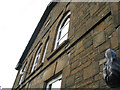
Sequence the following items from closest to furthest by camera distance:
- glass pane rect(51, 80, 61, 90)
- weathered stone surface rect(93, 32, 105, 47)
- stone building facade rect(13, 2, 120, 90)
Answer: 1. stone building facade rect(13, 2, 120, 90)
2. weathered stone surface rect(93, 32, 105, 47)
3. glass pane rect(51, 80, 61, 90)

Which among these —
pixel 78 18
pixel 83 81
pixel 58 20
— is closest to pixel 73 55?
pixel 83 81

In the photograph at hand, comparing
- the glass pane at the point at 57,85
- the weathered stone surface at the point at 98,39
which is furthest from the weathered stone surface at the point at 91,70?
the glass pane at the point at 57,85

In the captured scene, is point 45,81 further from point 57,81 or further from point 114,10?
point 114,10

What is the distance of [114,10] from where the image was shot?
8.59 ft

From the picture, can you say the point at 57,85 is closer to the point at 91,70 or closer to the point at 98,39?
the point at 91,70

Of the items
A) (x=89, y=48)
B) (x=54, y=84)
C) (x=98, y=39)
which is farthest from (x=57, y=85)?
(x=98, y=39)

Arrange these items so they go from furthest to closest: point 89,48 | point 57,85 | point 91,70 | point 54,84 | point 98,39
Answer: point 54,84, point 57,85, point 89,48, point 98,39, point 91,70

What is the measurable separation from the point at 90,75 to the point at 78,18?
2097mm

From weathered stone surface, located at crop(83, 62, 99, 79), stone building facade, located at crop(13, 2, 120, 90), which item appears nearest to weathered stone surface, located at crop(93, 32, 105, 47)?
stone building facade, located at crop(13, 2, 120, 90)

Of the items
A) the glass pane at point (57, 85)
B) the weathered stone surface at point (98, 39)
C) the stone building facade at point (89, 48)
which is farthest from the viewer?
the glass pane at point (57, 85)

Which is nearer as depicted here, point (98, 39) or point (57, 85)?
point (98, 39)

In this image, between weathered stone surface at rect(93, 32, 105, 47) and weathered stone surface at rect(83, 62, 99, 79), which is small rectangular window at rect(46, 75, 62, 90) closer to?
weathered stone surface at rect(83, 62, 99, 79)

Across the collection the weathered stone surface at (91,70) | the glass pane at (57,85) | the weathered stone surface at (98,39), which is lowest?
the glass pane at (57,85)

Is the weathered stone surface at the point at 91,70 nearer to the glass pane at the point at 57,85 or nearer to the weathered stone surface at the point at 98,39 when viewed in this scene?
the weathered stone surface at the point at 98,39
